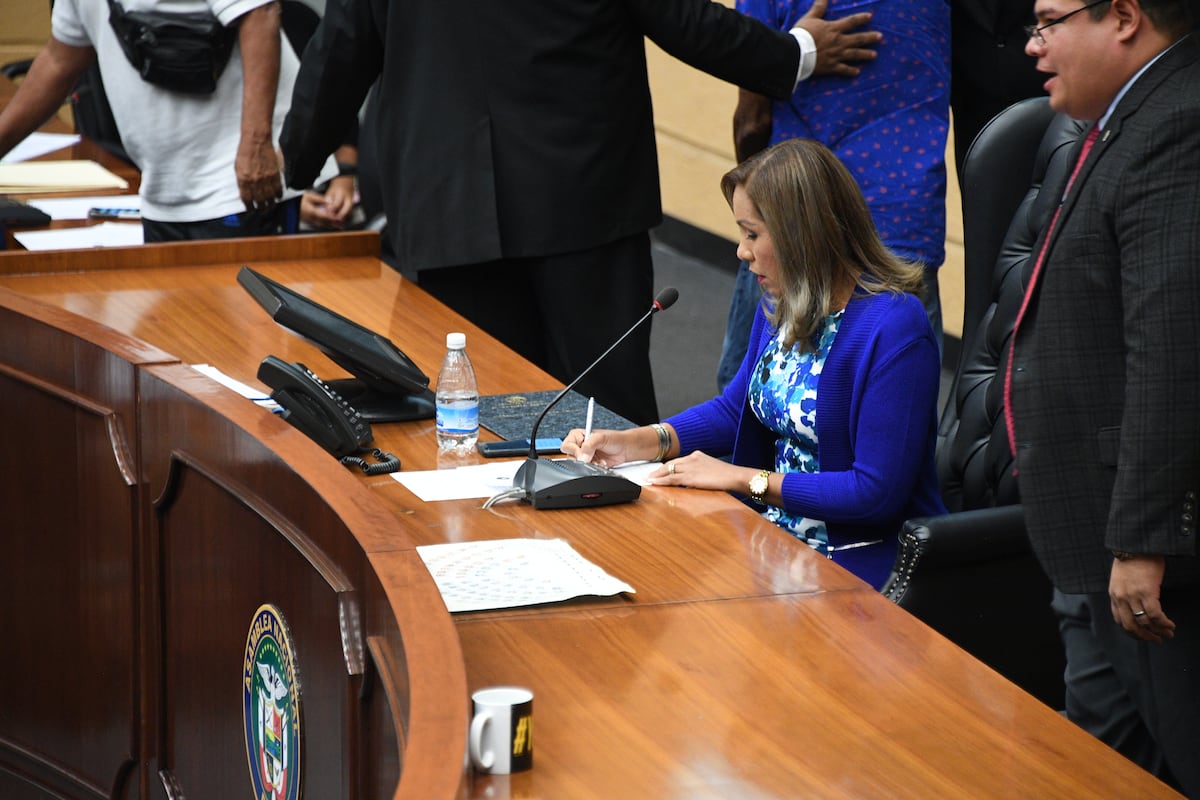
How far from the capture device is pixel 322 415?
232cm

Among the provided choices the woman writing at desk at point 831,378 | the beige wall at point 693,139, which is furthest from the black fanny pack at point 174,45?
the beige wall at point 693,139

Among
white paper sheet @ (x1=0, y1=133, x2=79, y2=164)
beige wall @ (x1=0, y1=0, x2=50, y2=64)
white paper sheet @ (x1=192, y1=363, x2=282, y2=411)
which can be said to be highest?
beige wall @ (x1=0, y1=0, x2=50, y2=64)

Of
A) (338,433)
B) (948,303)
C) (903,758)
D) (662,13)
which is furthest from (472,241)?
(948,303)

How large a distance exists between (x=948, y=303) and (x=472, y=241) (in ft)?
7.97

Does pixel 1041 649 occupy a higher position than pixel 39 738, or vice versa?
pixel 1041 649

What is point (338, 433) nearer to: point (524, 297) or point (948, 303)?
point (524, 297)

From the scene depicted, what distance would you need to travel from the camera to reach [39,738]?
2.50 metres

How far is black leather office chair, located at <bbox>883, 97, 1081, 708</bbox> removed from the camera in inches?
86.7

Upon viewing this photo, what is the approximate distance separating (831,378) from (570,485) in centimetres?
45

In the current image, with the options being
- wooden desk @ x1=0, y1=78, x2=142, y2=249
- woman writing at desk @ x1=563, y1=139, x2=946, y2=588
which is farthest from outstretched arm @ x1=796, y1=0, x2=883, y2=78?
wooden desk @ x1=0, y1=78, x2=142, y2=249

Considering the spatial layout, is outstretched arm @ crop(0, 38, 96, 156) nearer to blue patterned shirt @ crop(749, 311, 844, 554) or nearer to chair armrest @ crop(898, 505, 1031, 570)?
blue patterned shirt @ crop(749, 311, 844, 554)

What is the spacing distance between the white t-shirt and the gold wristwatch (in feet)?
6.06

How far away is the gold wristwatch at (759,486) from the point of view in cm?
232

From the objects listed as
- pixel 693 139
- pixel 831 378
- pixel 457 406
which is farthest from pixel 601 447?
pixel 693 139
